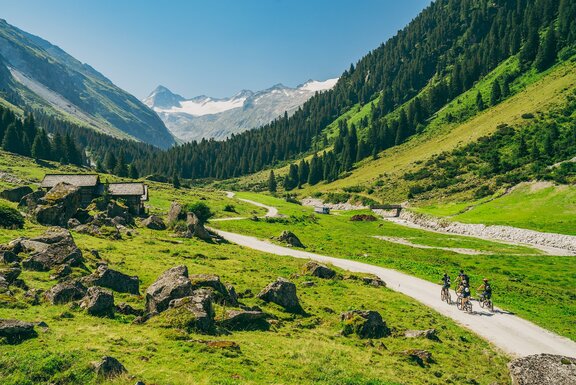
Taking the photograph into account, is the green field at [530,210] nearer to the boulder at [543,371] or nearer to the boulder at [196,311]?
the boulder at [543,371]

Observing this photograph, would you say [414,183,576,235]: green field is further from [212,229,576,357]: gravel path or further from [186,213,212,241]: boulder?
[186,213,212,241]: boulder

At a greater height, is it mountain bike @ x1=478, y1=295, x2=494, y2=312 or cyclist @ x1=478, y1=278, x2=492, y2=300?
cyclist @ x1=478, y1=278, x2=492, y2=300

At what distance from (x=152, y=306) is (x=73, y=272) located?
8158mm

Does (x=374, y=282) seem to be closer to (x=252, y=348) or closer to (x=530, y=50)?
(x=252, y=348)

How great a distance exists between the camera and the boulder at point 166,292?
63.2ft

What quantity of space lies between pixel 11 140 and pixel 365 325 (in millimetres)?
162736

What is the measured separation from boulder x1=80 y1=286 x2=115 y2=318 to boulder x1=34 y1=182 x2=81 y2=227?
95.4 feet

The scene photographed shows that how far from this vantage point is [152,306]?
19484 millimetres

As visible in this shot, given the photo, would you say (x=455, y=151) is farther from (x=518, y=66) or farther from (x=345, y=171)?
(x=518, y=66)

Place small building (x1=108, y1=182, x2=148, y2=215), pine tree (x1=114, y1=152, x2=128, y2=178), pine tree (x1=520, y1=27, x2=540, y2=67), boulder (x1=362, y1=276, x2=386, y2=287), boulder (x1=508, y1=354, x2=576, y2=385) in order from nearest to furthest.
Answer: boulder (x1=508, y1=354, x2=576, y2=385) → boulder (x1=362, y1=276, x2=386, y2=287) → small building (x1=108, y1=182, x2=148, y2=215) → pine tree (x1=114, y1=152, x2=128, y2=178) → pine tree (x1=520, y1=27, x2=540, y2=67)

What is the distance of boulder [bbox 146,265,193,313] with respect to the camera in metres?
19.3

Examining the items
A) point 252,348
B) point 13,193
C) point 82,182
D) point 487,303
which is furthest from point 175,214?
point 487,303

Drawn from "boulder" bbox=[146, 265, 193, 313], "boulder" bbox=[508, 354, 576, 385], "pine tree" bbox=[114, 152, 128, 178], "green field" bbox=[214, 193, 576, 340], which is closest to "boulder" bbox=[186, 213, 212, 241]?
"green field" bbox=[214, 193, 576, 340]

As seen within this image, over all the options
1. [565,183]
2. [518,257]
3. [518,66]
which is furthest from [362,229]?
[518,66]
